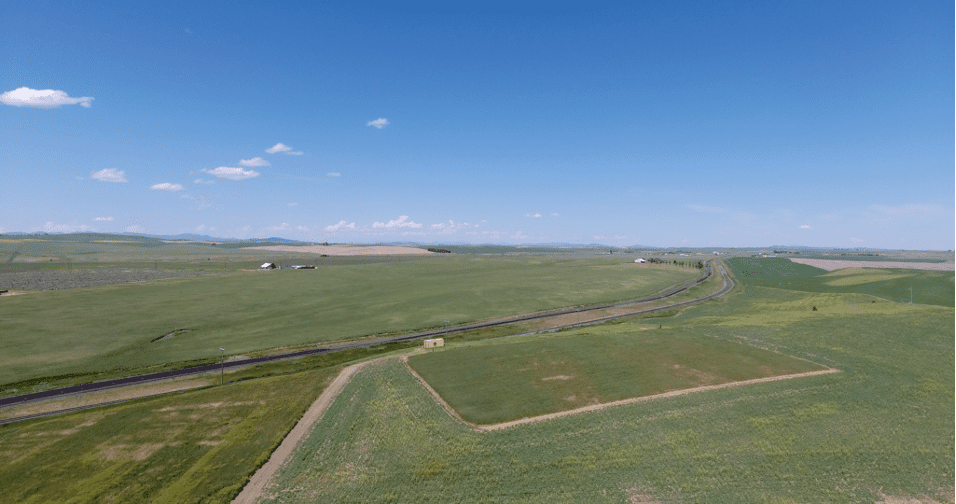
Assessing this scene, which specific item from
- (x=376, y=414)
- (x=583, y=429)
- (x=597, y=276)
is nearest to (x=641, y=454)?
(x=583, y=429)

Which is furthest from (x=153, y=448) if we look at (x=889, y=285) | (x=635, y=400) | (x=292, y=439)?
(x=889, y=285)

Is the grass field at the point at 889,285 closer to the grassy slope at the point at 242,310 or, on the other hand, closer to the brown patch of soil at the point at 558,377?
the grassy slope at the point at 242,310

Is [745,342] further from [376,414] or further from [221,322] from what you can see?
[221,322]

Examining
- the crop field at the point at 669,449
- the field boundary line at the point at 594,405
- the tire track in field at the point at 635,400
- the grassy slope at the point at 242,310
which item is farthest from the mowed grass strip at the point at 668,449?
the grassy slope at the point at 242,310

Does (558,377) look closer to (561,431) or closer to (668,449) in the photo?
(561,431)

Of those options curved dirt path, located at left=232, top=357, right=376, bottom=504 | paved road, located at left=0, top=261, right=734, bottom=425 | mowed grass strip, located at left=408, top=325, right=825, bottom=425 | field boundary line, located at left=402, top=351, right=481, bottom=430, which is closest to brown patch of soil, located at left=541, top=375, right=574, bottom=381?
mowed grass strip, located at left=408, top=325, right=825, bottom=425

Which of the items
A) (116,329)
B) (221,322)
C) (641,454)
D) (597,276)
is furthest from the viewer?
(597,276)

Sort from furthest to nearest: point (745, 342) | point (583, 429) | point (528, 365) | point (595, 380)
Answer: point (745, 342)
point (528, 365)
point (595, 380)
point (583, 429)
